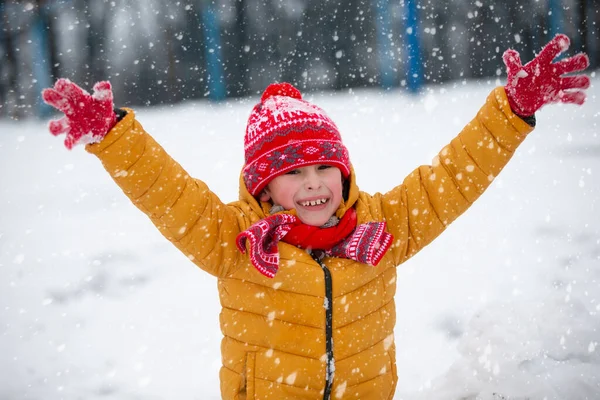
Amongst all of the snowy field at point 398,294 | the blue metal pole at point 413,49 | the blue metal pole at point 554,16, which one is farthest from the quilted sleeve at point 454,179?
the blue metal pole at point 554,16

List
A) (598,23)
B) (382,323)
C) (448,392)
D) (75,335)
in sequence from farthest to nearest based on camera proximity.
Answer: (598,23) < (75,335) < (448,392) < (382,323)

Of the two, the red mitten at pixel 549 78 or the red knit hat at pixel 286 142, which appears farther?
the red knit hat at pixel 286 142

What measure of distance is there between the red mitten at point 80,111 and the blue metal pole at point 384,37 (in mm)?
7402

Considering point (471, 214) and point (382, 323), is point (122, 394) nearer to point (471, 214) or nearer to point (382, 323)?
point (382, 323)

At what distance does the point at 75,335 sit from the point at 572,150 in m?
4.77

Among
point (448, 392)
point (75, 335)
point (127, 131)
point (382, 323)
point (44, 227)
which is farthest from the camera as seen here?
point (44, 227)

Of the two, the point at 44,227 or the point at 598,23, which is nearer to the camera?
the point at 44,227

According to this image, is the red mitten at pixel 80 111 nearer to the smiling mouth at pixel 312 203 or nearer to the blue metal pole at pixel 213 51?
the smiling mouth at pixel 312 203

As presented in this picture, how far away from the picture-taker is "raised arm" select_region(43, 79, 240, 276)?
1.40 m

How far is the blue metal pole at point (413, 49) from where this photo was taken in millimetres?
7383

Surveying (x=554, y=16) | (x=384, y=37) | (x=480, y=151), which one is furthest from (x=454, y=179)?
(x=554, y=16)

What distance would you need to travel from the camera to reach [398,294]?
3.26 meters

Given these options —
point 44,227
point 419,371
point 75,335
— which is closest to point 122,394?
point 75,335

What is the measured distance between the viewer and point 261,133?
182 cm
